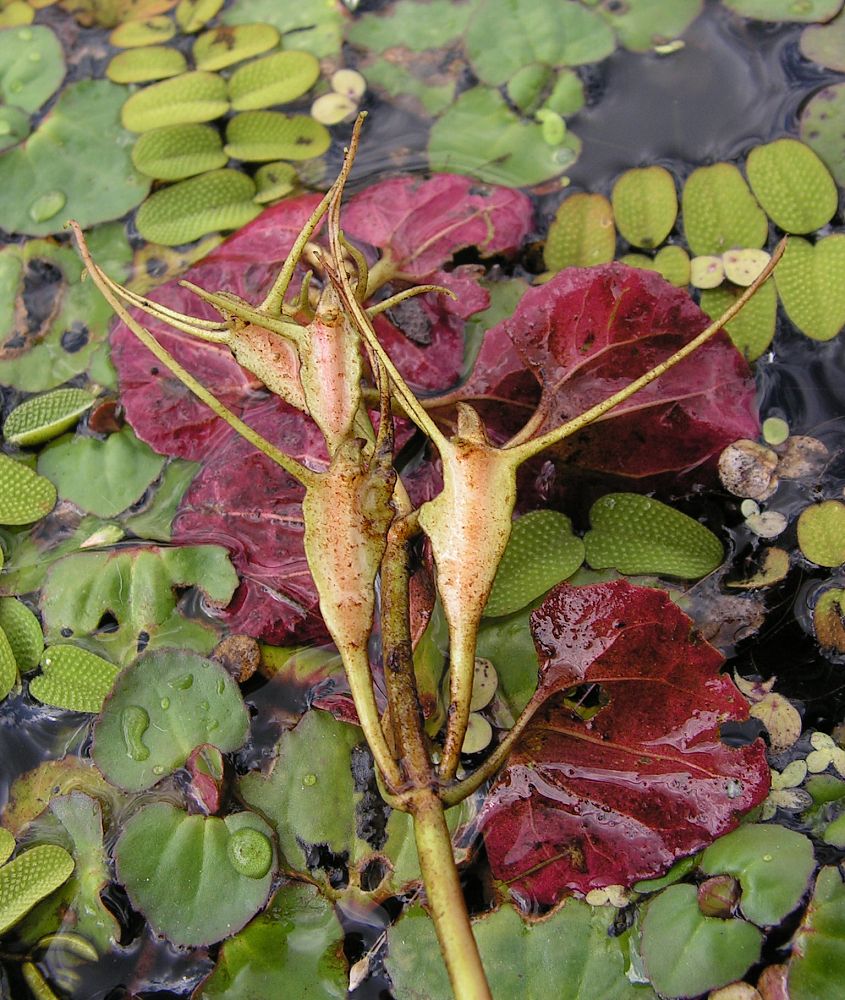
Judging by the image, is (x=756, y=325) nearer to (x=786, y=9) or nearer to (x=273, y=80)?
(x=786, y=9)

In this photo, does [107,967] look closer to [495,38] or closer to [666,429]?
[666,429]

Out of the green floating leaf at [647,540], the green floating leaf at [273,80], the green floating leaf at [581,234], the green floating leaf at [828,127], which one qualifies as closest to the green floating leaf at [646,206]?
the green floating leaf at [581,234]

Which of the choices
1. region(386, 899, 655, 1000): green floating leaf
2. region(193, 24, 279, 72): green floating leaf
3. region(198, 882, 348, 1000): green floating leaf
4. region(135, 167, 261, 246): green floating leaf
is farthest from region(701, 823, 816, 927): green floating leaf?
region(193, 24, 279, 72): green floating leaf

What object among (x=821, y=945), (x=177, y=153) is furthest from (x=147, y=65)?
(x=821, y=945)

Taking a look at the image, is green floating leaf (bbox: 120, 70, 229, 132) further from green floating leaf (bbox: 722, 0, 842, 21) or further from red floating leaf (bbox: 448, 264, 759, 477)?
green floating leaf (bbox: 722, 0, 842, 21)

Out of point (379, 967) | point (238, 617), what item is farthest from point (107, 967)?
point (238, 617)
